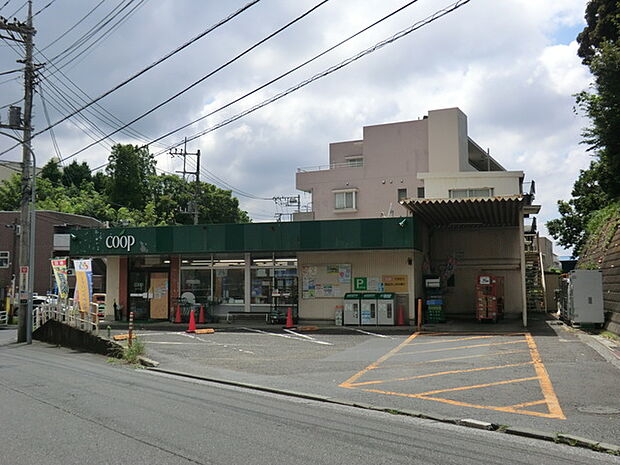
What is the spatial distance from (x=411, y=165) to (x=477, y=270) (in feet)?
60.9

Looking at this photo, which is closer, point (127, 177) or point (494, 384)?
point (494, 384)

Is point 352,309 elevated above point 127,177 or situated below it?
below

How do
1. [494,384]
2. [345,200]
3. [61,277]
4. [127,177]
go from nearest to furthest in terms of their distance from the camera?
[494,384]
[61,277]
[345,200]
[127,177]

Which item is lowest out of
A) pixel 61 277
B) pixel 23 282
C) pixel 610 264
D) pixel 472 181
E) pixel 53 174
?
pixel 23 282

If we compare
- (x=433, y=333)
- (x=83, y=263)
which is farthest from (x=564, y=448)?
(x=83, y=263)

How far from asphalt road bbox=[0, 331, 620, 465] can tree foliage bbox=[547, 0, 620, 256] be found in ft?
53.9

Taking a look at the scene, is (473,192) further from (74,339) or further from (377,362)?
(74,339)

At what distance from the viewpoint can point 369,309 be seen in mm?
22453

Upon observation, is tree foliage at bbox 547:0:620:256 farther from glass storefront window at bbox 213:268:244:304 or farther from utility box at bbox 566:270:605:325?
glass storefront window at bbox 213:268:244:304

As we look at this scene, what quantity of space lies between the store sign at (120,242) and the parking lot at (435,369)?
17.8 ft

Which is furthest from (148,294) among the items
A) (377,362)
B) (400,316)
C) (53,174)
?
(53,174)

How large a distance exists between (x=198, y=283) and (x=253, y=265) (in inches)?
105

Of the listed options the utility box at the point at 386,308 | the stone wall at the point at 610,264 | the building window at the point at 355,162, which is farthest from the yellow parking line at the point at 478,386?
the building window at the point at 355,162

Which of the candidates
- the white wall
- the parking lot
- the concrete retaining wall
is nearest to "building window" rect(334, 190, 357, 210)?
the white wall
